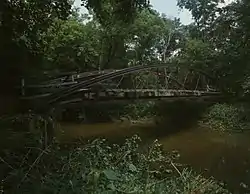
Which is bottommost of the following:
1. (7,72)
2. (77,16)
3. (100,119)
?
(100,119)

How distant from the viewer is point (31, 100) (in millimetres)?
9484

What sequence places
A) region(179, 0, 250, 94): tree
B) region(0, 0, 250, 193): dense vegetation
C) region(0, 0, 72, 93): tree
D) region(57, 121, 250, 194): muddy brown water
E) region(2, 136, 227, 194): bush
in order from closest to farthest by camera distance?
region(2, 136, 227, 194): bush
region(0, 0, 250, 193): dense vegetation
region(57, 121, 250, 194): muddy brown water
region(0, 0, 72, 93): tree
region(179, 0, 250, 94): tree

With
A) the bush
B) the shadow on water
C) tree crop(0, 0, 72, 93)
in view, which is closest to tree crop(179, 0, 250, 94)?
the shadow on water

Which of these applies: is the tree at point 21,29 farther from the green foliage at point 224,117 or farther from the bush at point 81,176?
the green foliage at point 224,117

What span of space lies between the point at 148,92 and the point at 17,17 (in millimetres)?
5918

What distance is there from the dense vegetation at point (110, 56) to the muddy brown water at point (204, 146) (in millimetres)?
1251

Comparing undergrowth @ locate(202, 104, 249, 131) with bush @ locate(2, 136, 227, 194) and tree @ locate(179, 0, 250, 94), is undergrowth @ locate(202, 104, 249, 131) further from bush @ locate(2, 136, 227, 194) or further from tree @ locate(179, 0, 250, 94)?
bush @ locate(2, 136, 227, 194)

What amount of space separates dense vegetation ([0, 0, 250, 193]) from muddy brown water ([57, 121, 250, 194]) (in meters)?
1.25

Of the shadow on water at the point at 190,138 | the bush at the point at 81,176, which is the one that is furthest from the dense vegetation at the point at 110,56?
the shadow on water at the point at 190,138

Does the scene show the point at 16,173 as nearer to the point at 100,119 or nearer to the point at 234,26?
the point at 234,26

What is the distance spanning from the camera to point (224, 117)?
627 inches

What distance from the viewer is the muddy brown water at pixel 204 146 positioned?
7839 mm

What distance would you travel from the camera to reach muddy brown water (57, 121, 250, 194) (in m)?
7.84

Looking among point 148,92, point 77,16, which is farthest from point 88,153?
point 77,16
